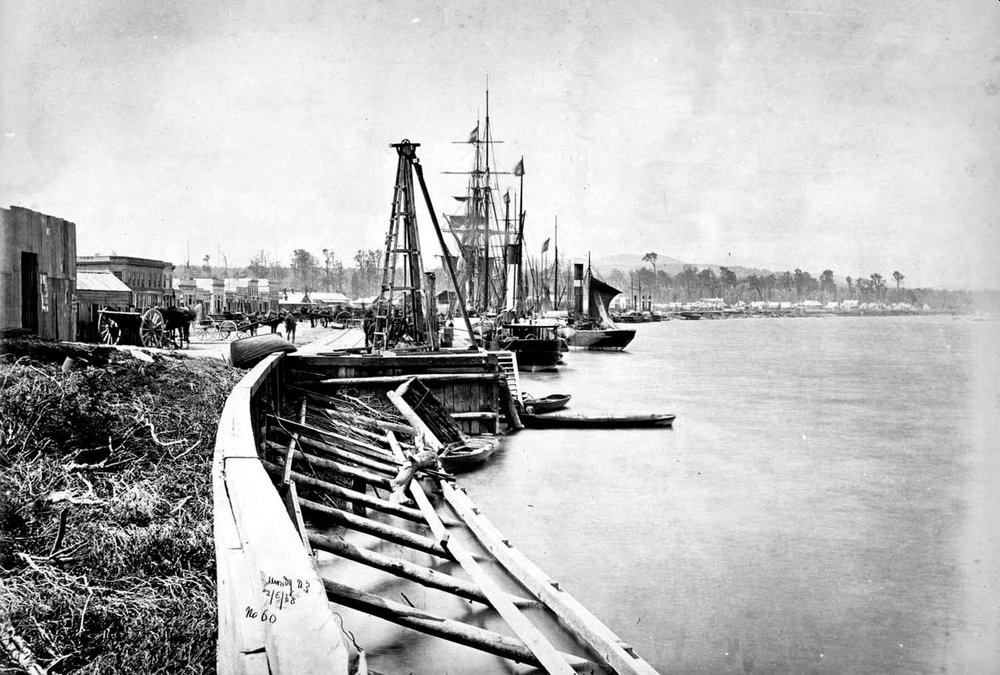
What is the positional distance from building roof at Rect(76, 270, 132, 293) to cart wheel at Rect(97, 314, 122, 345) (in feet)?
40.5

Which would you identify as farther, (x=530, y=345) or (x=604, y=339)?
(x=604, y=339)

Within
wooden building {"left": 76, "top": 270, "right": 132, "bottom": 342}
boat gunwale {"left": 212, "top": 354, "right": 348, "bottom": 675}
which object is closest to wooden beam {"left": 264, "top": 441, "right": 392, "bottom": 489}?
boat gunwale {"left": 212, "top": 354, "right": 348, "bottom": 675}

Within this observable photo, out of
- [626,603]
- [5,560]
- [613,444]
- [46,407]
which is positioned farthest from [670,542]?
[5,560]

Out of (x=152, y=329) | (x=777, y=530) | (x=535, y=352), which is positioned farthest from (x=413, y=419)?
(x=535, y=352)

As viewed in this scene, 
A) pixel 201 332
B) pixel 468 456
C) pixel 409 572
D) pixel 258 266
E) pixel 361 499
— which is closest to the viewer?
pixel 409 572

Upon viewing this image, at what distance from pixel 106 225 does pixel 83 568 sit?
18.3 m

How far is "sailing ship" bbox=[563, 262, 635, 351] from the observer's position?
3086 inches

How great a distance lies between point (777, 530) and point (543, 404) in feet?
38.1

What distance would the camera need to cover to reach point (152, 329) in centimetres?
2514

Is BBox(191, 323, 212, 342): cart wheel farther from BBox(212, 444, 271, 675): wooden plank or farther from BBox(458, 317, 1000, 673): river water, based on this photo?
BBox(212, 444, 271, 675): wooden plank

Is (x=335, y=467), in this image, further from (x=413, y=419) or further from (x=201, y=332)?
(x=201, y=332)

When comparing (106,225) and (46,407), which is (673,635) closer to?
(46,407)

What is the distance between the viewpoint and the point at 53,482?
5.68 metres

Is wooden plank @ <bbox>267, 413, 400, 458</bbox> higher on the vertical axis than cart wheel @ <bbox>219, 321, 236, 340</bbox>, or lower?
lower
